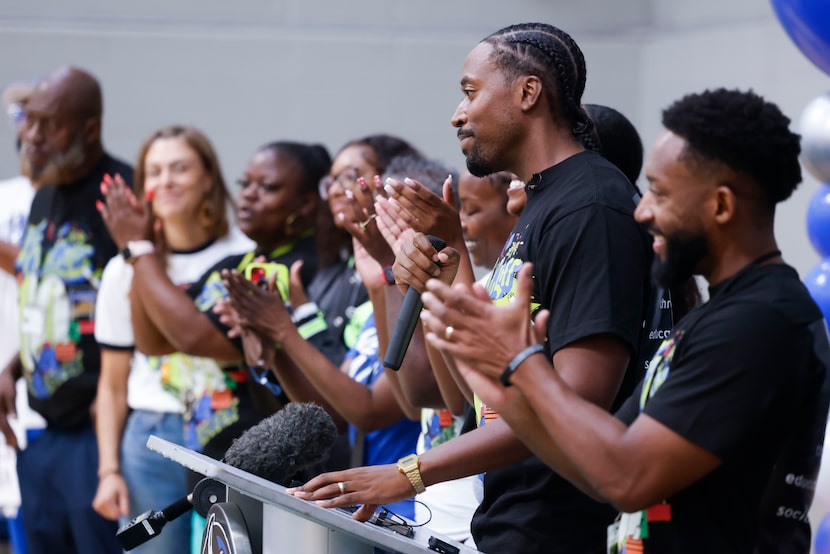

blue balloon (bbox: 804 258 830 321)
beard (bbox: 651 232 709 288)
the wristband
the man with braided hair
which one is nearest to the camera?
beard (bbox: 651 232 709 288)

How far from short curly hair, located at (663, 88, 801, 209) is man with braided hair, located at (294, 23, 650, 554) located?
328 millimetres

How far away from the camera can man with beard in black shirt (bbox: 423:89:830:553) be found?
5.37 ft

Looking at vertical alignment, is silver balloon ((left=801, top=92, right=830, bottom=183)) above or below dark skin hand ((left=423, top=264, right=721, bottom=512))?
above

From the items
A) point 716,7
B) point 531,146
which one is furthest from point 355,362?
point 716,7

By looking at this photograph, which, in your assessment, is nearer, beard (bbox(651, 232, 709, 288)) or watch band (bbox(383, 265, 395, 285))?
beard (bbox(651, 232, 709, 288))

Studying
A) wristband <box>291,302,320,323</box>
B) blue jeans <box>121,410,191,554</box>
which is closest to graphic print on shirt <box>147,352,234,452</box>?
blue jeans <box>121,410,191,554</box>

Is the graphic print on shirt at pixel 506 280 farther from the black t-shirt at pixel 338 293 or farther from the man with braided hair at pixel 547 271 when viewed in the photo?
the black t-shirt at pixel 338 293

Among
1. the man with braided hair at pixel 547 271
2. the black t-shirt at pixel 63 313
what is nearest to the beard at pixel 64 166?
the black t-shirt at pixel 63 313

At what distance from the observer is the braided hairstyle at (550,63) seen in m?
2.27

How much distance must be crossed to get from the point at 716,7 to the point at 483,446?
448cm

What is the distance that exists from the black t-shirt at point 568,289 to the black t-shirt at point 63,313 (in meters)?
2.51

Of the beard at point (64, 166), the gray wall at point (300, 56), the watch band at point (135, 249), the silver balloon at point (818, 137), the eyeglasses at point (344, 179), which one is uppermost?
the gray wall at point (300, 56)

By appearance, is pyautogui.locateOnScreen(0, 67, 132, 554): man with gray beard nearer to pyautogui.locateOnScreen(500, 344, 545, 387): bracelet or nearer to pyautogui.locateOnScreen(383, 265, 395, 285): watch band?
pyautogui.locateOnScreen(383, 265, 395, 285): watch band

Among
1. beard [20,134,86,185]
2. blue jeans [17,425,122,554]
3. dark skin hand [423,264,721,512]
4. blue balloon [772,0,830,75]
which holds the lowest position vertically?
blue jeans [17,425,122,554]
